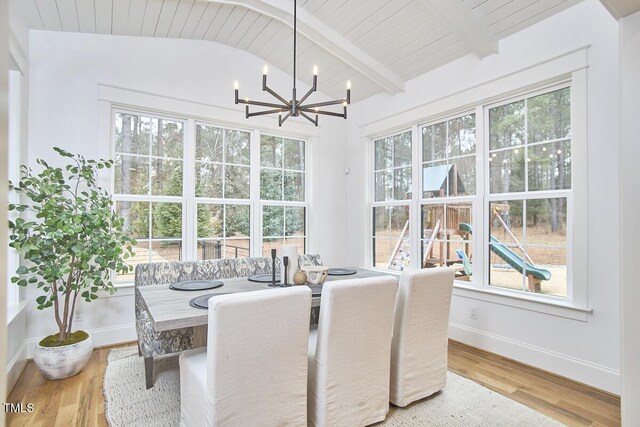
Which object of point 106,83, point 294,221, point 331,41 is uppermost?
point 331,41

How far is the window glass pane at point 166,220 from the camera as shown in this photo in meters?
3.63

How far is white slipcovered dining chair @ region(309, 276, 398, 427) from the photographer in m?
1.78

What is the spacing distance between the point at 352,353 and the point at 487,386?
1315 millimetres

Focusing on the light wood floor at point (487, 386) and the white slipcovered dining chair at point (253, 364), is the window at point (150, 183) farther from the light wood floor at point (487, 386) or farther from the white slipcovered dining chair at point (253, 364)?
the white slipcovered dining chair at point (253, 364)

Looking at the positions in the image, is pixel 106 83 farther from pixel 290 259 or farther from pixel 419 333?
pixel 419 333

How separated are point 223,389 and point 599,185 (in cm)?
282

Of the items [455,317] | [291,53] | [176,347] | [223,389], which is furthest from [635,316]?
[291,53]

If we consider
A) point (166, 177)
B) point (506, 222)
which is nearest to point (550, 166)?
point (506, 222)

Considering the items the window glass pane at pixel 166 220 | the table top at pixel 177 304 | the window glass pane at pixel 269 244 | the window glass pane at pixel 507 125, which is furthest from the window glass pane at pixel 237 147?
the window glass pane at pixel 507 125

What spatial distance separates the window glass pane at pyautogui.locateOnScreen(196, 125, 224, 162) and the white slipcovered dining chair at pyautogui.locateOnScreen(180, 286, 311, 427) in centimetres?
269

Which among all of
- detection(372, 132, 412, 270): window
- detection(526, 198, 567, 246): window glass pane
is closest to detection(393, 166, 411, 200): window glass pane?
detection(372, 132, 412, 270): window

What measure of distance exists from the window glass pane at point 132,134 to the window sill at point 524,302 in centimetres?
358

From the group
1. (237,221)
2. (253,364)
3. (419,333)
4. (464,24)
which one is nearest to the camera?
(253,364)

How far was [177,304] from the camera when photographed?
6.65 ft
